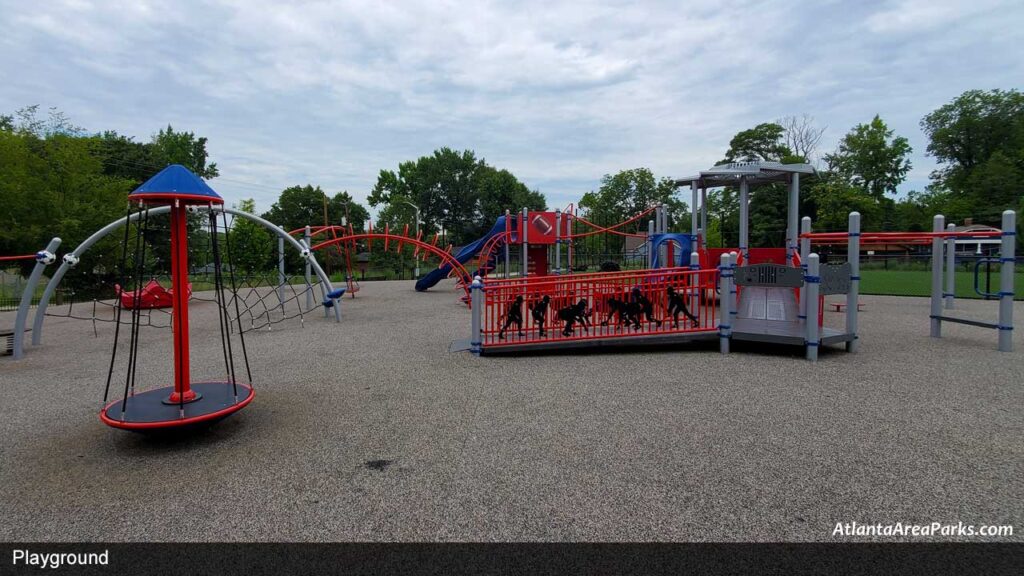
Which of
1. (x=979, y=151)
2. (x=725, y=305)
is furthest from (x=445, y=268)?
(x=979, y=151)

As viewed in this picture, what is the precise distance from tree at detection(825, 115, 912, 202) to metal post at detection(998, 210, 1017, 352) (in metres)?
51.8

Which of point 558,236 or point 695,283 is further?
point 558,236

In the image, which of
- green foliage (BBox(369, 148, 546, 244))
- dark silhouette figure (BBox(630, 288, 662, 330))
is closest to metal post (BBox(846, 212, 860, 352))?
dark silhouette figure (BBox(630, 288, 662, 330))

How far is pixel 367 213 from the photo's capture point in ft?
247

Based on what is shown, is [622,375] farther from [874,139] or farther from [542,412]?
[874,139]

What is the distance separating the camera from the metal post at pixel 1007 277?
828cm

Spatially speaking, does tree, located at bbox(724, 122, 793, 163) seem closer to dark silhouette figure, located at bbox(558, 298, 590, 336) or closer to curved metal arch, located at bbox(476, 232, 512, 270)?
curved metal arch, located at bbox(476, 232, 512, 270)

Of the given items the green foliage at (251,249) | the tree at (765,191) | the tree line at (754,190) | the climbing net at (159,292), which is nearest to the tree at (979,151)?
the tree line at (754,190)

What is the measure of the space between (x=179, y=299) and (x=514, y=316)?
5.16 m

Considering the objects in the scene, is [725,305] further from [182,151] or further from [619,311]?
[182,151]

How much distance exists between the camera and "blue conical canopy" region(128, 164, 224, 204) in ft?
15.3

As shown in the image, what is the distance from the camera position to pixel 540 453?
4.55 meters
